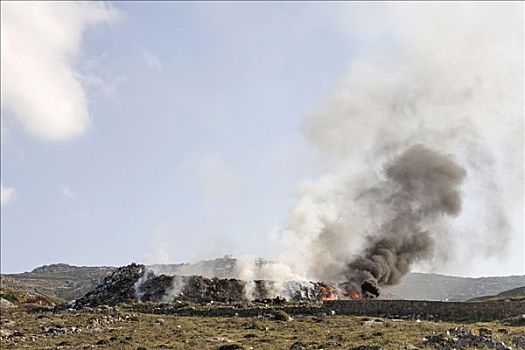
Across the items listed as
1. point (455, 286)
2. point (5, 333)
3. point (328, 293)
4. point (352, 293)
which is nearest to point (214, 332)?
point (5, 333)

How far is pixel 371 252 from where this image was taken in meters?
87.2

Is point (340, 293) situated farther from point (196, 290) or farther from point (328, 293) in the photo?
Answer: point (196, 290)

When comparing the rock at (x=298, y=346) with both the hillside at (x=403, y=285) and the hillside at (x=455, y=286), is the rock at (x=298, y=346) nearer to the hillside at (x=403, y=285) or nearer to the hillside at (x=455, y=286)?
the hillside at (x=403, y=285)

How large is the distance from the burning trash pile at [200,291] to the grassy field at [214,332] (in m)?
17.3

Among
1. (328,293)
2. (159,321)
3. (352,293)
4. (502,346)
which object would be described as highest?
(328,293)

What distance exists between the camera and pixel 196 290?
7369cm

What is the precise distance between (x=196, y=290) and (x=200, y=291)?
57cm

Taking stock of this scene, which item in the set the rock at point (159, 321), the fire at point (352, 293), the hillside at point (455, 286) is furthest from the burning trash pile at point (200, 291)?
the hillside at point (455, 286)

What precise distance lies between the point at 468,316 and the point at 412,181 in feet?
143

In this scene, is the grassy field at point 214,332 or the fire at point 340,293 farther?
the fire at point 340,293

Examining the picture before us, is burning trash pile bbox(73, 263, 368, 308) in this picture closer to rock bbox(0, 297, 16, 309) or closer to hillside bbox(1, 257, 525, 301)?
hillside bbox(1, 257, 525, 301)

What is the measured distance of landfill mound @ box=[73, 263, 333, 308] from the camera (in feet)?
238

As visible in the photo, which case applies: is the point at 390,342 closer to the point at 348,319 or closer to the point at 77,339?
the point at 348,319

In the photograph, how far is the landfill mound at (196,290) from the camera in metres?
72.7
